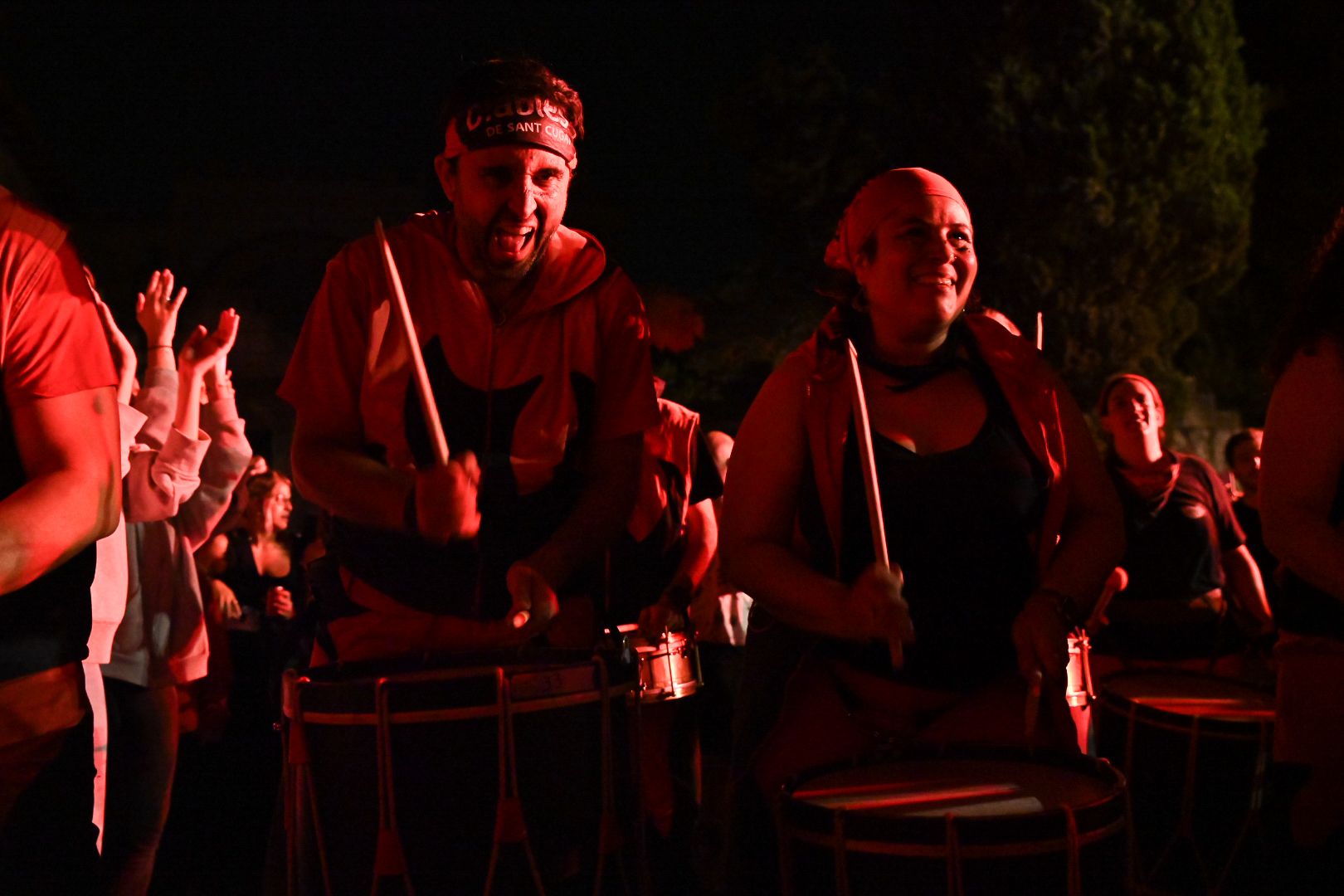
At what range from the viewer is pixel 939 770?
2250 mm

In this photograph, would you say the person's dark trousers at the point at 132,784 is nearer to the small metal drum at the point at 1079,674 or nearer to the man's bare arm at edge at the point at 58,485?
the man's bare arm at edge at the point at 58,485

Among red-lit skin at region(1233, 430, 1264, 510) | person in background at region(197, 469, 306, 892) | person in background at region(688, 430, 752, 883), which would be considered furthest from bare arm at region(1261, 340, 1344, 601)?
red-lit skin at region(1233, 430, 1264, 510)

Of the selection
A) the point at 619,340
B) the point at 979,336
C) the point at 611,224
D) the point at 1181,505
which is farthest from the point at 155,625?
the point at 611,224

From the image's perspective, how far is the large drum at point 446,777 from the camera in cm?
202

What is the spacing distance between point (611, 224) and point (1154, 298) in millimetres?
8192

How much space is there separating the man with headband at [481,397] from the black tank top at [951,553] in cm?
48

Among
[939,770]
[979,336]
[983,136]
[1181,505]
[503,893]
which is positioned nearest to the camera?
[503,893]

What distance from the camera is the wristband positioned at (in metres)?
2.21

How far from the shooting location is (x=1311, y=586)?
2520 mm

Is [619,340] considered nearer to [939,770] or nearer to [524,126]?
[524,126]

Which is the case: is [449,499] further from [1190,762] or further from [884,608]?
[1190,762]

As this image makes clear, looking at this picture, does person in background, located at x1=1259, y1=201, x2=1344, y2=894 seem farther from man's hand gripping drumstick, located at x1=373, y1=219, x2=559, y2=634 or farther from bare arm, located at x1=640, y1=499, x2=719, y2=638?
bare arm, located at x1=640, y1=499, x2=719, y2=638

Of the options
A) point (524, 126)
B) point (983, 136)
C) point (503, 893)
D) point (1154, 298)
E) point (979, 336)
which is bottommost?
point (503, 893)

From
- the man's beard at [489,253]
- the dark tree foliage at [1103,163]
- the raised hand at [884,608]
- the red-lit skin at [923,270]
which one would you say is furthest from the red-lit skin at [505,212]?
the dark tree foliage at [1103,163]
